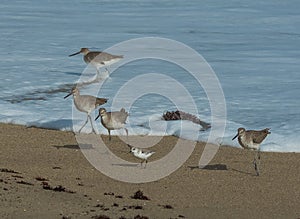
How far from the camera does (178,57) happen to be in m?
18.7

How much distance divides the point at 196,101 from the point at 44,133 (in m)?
3.33

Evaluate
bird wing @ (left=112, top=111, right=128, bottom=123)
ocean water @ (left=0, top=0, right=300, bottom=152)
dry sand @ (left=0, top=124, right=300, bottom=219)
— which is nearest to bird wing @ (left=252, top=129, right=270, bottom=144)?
dry sand @ (left=0, top=124, right=300, bottom=219)

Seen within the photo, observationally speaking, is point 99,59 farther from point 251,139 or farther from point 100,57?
point 251,139

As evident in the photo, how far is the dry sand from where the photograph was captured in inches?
266

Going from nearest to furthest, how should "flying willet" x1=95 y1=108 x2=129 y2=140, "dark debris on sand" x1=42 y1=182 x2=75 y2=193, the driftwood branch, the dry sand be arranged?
the dry sand < "dark debris on sand" x1=42 y1=182 x2=75 y2=193 < "flying willet" x1=95 y1=108 x2=129 y2=140 < the driftwood branch

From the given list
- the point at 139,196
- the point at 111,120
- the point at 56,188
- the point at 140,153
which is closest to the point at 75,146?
the point at 111,120

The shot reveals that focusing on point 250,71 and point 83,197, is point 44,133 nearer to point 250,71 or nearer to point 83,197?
point 83,197

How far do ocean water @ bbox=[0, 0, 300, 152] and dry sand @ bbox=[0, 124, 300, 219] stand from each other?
845 millimetres

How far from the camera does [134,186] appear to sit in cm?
806

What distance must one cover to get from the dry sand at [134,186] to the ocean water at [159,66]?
33.3 inches

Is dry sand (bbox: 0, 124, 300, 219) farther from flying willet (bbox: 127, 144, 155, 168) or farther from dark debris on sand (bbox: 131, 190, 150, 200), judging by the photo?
flying willet (bbox: 127, 144, 155, 168)

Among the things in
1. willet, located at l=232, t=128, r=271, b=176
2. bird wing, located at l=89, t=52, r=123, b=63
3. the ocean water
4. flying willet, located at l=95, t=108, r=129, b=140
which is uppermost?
willet, located at l=232, t=128, r=271, b=176

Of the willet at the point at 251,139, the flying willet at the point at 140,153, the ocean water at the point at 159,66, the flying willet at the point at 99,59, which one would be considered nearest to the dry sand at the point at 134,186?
the willet at the point at 251,139

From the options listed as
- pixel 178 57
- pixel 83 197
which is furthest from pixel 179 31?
pixel 83 197
